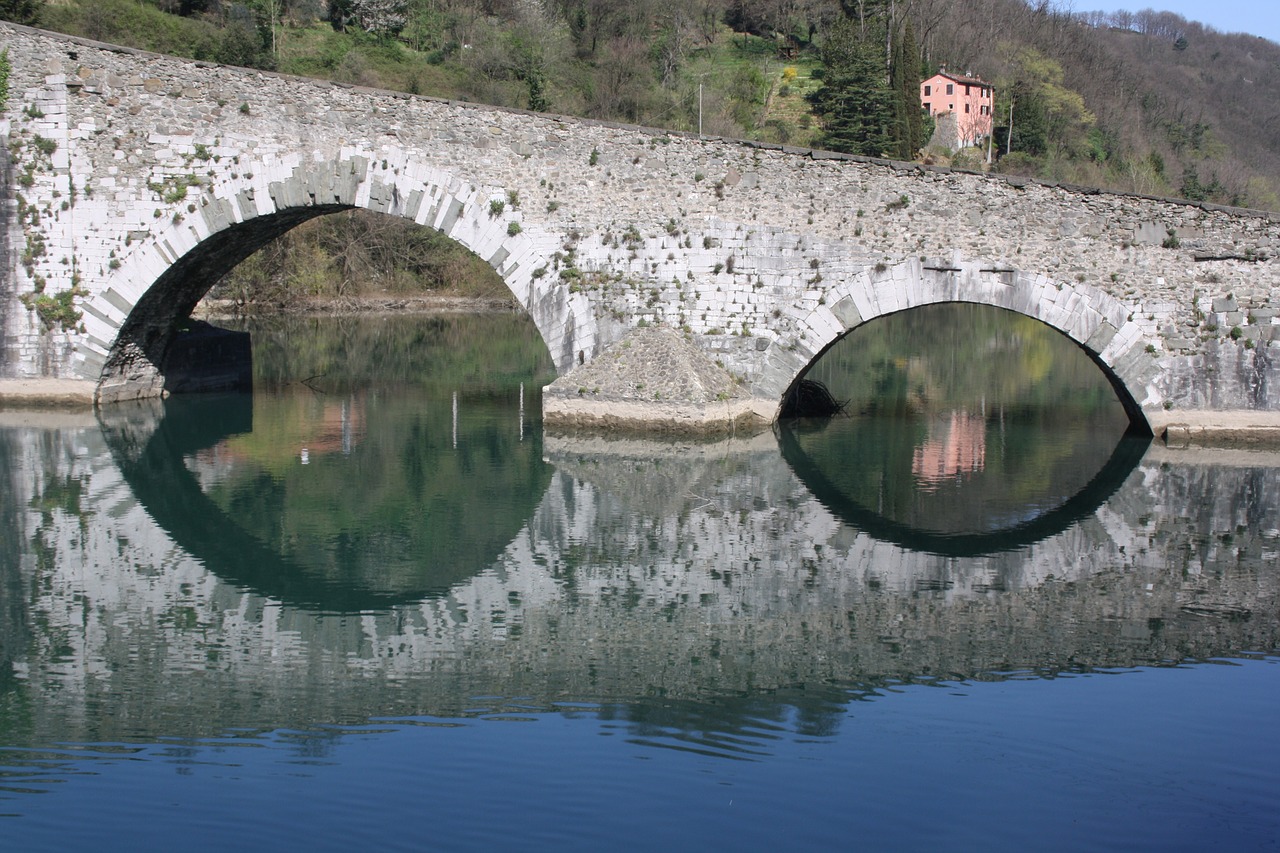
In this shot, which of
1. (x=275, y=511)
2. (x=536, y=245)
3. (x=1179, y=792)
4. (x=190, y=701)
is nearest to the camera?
(x=1179, y=792)

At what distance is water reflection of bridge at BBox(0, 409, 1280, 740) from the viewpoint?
704 cm

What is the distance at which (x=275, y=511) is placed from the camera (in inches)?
455

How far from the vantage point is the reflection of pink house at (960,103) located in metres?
55.8

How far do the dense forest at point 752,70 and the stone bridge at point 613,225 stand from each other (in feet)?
42.0

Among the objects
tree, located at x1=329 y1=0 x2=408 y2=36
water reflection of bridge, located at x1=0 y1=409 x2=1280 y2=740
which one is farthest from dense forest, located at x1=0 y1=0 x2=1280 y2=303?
water reflection of bridge, located at x1=0 y1=409 x2=1280 y2=740

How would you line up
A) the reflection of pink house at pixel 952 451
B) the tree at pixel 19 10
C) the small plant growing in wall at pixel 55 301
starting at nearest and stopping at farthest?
the reflection of pink house at pixel 952 451
the small plant growing in wall at pixel 55 301
the tree at pixel 19 10

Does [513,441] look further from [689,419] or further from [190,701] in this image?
[190,701]

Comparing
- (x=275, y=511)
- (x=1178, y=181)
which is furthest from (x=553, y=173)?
(x=1178, y=181)

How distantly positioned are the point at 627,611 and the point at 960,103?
5174 cm

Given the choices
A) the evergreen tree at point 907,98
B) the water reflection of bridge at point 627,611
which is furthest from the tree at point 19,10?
the evergreen tree at point 907,98

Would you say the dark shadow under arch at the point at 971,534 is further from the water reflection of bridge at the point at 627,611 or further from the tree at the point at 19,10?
the tree at the point at 19,10

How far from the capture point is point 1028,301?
14.5 m

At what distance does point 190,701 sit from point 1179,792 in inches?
183

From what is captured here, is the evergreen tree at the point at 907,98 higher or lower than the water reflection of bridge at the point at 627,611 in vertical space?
higher
